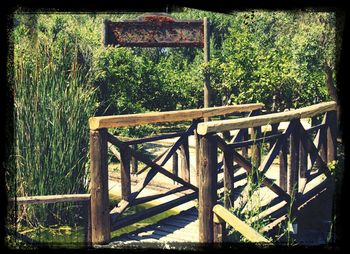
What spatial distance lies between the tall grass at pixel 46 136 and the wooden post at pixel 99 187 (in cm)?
82

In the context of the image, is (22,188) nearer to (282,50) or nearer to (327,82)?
(327,82)

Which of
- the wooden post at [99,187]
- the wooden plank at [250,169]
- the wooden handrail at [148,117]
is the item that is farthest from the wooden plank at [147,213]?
the wooden plank at [250,169]

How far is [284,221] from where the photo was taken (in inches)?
222

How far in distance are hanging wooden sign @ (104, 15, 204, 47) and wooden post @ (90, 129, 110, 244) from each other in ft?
21.7

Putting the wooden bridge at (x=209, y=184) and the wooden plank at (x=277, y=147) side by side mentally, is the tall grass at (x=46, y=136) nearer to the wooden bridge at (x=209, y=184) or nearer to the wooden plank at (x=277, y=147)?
the wooden bridge at (x=209, y=184)

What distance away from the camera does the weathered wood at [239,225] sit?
13.0 feet

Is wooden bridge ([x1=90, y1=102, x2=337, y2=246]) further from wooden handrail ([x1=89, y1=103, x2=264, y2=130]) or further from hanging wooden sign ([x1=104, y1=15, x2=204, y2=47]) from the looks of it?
hanging wooden sign ([x1=104, y1=15, x2=204, y2=47])

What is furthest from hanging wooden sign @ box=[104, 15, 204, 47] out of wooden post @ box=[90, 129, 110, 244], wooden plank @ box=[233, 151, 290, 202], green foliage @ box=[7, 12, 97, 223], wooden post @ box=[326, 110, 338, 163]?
wooden post @ box=[90, 129, 110, 244]

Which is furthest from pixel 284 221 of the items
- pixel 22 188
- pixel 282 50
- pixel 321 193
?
pixel 282 50

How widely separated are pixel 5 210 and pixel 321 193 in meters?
4.65

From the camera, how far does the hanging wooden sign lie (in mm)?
10828

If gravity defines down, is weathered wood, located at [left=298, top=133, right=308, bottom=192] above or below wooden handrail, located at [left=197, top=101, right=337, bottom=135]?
below

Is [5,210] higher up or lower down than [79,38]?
lower down

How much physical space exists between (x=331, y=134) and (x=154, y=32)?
5380 mm
